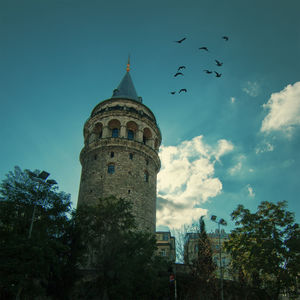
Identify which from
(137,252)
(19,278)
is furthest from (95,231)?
(19,278)

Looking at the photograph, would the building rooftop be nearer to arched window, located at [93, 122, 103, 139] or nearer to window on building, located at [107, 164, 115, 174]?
arched window, located at [93, 122, 103, 139]

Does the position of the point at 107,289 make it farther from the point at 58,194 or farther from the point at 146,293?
the point at 58,194

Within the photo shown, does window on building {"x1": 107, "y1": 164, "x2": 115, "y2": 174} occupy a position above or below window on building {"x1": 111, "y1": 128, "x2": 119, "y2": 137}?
below

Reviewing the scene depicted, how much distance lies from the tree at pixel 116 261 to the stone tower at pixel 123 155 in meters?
7.58

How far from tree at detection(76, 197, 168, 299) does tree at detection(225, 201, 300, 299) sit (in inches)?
257

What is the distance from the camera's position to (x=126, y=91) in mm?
40562

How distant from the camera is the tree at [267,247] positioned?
22.0 metres

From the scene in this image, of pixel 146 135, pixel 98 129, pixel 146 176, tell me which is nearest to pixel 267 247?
pixel 146 176

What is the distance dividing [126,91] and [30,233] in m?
27.7

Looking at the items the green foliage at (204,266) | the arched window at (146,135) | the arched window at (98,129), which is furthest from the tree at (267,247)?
the arched window at (98,129)

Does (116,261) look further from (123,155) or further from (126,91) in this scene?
(126,91)

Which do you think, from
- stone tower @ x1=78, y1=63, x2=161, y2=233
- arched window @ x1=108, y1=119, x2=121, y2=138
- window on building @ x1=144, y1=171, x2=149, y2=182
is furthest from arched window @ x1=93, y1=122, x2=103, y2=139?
window on building @ x1=144, y1=171, x2=149, y2=182

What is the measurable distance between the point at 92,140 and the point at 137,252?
18319mm

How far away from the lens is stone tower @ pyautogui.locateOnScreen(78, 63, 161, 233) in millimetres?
31609
